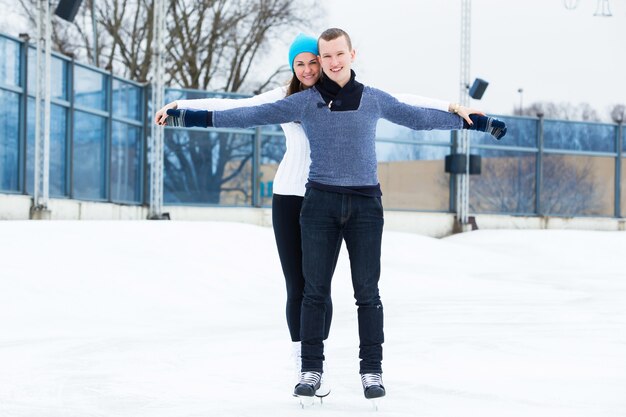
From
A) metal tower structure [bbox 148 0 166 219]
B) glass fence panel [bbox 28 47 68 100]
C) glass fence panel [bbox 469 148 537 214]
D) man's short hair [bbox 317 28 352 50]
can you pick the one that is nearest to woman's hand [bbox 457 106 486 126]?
man's short hair [bbox 317 28 352 50]

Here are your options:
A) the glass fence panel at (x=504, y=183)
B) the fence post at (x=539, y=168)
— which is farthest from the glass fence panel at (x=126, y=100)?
the fence post at (x=539, y=168)

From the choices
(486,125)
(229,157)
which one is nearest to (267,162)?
(229,157)

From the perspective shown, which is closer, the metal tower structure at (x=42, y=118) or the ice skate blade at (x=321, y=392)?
the ice skate blade at (x=321, y=392)

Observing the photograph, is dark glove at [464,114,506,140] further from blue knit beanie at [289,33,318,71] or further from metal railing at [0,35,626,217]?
metal railing at [0,35,626,217]

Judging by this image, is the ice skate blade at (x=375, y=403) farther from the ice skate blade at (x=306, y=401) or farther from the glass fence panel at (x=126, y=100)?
the glass fence panel at (x=126, y=100)

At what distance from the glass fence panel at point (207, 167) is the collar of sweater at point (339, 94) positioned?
13184 millimetres

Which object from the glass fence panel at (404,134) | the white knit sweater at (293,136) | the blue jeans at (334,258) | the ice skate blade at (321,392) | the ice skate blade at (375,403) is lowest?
the ice skate blade at (375,403)

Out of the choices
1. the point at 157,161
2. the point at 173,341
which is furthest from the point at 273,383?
the point at 157,161

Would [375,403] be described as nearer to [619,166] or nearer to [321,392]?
[321,392]

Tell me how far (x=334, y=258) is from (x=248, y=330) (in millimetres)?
3494

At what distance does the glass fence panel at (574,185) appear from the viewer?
2045 cm

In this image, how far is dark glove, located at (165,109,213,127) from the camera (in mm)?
4020

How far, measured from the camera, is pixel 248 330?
291 inches

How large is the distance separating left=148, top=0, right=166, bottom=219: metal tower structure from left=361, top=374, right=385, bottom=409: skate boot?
12.8 metres
